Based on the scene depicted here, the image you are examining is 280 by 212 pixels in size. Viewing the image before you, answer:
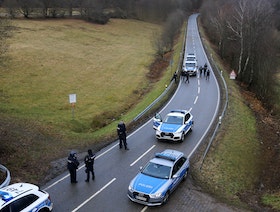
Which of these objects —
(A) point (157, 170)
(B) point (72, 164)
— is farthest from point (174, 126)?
(B) point (72, 164)

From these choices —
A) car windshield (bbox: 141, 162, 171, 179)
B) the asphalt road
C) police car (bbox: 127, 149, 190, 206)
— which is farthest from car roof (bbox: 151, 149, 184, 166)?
the asphalt road

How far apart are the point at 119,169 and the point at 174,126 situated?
5.74m

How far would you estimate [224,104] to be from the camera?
3247cm

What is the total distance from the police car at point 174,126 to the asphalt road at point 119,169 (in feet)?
1.52

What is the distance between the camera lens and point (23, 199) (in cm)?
1353

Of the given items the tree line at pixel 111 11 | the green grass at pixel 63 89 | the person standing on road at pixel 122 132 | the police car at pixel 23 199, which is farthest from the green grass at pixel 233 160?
the tree line at pixel 111 11

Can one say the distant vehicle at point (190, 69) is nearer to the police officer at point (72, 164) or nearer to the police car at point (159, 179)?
the police car at point (159, 179)

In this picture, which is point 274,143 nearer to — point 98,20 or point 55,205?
point 55,205

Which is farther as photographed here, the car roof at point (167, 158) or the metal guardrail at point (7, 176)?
the car roof at point (167, 158)

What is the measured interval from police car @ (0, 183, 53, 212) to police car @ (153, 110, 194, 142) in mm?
10265

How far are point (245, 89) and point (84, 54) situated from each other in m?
29.8

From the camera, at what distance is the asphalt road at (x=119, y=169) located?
629 inches

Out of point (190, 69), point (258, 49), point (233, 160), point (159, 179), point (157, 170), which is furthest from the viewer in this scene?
point (258, 49)

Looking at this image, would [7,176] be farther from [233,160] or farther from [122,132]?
[233,160]
